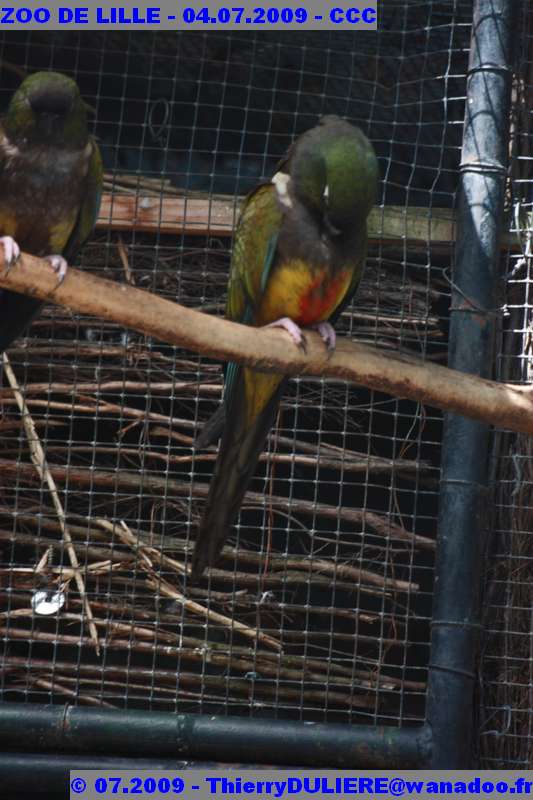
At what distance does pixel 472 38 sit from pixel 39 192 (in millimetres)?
1809

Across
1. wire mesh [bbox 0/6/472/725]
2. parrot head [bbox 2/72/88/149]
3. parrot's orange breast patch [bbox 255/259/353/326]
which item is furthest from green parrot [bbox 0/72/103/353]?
wire mesh [bbox 0/6/472/725]

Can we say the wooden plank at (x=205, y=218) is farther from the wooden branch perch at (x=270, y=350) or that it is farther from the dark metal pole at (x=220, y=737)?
the dark metal pole at (x=220, y=737)

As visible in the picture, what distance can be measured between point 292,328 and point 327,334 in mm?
104

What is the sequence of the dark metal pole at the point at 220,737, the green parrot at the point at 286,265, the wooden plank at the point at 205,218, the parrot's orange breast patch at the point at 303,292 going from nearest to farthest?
the green parrot at the point at 286,265, the parrot's orange breast patch at the point at 303,292, the dark metal pole at the point at 220,737, the wooden plank at the point at 205,218

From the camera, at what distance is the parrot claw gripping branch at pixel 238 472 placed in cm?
349

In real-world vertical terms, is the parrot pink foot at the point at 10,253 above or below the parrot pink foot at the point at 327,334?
above

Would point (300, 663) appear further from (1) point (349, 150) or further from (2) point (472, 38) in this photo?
(2) point (472, 38)

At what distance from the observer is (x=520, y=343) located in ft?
14.2

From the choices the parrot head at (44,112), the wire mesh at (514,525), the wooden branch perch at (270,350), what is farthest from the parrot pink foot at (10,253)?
the wire mesh at (514,525)

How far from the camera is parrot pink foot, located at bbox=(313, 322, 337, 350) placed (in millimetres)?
3178

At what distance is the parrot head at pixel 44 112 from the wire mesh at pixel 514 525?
171 cm

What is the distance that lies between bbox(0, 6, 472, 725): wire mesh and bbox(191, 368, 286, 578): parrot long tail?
65cm

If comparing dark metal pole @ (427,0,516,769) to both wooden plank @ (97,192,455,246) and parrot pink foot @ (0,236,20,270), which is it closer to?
wooden plank @ (97,192,455,246)

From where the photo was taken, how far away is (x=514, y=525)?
4164 millimetres
